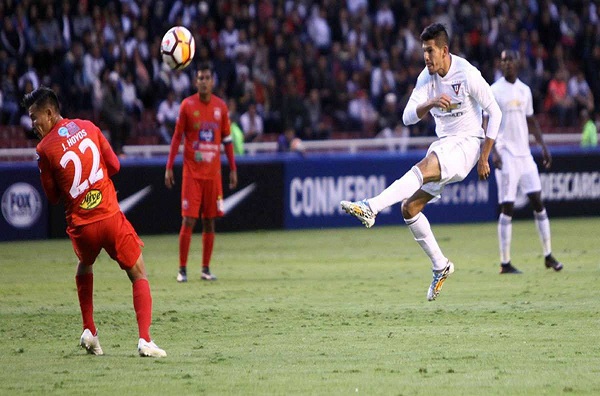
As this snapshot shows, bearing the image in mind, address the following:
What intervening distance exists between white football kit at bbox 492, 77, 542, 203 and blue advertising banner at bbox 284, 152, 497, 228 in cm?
731

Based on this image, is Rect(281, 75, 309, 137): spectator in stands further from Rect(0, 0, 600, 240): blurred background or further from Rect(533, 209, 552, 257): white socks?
Rect(533, 209, 552, 257): white socks

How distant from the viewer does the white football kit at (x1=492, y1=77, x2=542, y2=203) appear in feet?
46.3

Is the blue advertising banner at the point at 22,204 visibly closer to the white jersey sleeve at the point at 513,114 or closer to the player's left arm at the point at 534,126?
the white jersey sleeve at the point at 513,114

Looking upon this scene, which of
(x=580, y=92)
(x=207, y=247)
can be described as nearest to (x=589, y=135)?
(x=580, y=92)

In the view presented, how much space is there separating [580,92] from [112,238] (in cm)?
2292

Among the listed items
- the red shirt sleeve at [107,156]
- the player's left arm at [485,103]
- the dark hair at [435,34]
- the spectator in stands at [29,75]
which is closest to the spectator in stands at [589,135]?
the spectator in stands at [29,75]

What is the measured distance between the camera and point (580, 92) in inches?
1152

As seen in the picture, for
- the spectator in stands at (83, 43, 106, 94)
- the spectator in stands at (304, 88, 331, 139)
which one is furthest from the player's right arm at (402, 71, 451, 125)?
the spectator in stands at (304, 88, 331, 139)

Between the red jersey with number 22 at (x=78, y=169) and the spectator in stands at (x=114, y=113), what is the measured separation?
14.1 metres

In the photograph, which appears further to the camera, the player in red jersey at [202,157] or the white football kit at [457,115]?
the player in red jersey at [202,157]

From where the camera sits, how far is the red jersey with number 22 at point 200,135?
13.8 metres

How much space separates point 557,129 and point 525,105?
14.6 m

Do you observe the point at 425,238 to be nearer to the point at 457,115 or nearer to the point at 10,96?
the point at 457,115

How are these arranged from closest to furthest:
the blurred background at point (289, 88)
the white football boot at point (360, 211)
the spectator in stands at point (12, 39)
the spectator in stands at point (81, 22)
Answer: the white football boot at point (360, 211)
the blurred background at point (289, 88)
the spectator in stands at point (12, 39)
the spectator in stands at point (81, 22)
